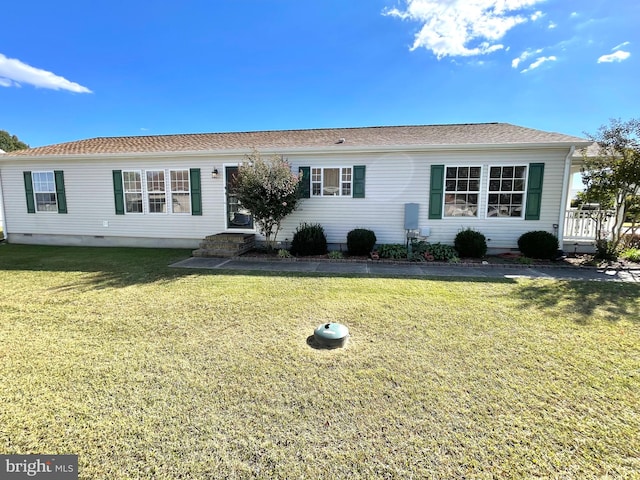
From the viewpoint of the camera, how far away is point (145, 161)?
898 cm

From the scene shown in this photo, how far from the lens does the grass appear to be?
5.64 ft

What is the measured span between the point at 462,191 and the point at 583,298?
4.15 metres

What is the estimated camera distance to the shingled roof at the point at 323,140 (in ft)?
25.8

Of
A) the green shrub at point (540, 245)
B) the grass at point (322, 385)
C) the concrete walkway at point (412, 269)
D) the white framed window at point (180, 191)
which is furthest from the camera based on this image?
the white framed window at point (180, 191)

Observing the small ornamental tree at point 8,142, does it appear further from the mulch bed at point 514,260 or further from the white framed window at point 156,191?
the mulch bed at point 514,260

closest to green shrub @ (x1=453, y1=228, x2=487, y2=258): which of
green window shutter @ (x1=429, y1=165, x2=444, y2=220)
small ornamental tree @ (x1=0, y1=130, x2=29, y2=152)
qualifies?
green window shutter @ (x1=429, y1=165, x2=444, y2=220)

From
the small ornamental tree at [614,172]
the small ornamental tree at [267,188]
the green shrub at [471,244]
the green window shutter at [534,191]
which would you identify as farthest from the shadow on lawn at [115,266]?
the small ornamental tree at [614,172]

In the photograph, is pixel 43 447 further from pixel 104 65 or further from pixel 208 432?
pixel 104 65

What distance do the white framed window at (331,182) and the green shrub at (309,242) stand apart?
123 centimetres

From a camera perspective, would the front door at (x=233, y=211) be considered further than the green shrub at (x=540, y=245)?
Yes

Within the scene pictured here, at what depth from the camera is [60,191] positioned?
9.46 metres

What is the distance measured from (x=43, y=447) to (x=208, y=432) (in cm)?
100

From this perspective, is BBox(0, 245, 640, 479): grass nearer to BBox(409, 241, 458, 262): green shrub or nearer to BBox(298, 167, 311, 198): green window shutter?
BBox(409, 241, 458, 262): green shrub

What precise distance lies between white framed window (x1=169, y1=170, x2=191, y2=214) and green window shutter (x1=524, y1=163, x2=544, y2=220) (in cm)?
1023
